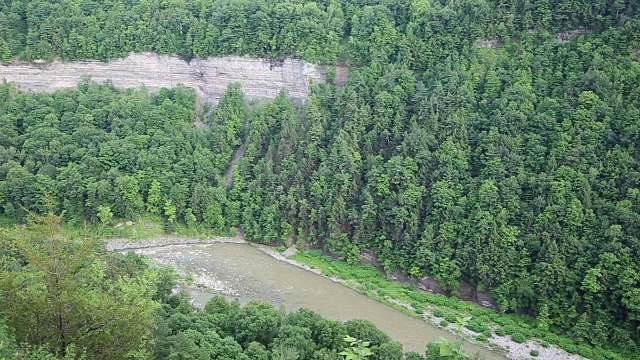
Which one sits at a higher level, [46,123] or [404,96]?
[404,96]

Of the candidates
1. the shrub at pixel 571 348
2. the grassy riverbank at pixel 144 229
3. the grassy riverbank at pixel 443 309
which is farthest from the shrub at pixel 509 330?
the grassy riverbank at pixel 144 229

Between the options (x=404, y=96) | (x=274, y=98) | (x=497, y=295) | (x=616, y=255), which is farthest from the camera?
(x=274, y=98)

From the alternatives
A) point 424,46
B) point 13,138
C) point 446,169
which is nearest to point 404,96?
point 424,46

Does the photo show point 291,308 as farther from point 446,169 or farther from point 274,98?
point 274,98

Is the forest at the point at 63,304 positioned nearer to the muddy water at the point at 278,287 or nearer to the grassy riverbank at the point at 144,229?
the muddy water at the point at 278,287

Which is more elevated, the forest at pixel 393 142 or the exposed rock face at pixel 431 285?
the forest at pixel 393 142

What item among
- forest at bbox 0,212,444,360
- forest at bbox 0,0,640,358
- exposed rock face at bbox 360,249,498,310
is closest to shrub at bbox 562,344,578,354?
forest at bbox 0,0,640,358

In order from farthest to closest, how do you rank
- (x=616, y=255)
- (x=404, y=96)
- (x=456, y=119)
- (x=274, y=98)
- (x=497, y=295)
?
(x=274, y=98), (x=404, y=96), (x=456, y=119), (x=497, y=295), (x=616, y=255)
